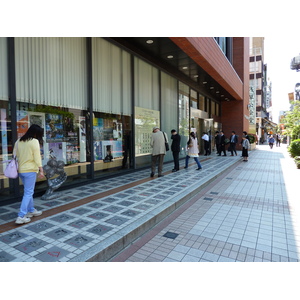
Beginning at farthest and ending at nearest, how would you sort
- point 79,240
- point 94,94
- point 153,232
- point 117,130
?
point 117,130 < point 94,94 < point 153,232 < point 79,240

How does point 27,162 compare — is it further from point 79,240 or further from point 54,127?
point 54,127

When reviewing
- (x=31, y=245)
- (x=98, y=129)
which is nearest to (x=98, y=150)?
(x=98, y=129)

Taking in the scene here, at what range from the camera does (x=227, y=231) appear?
13.1 feet

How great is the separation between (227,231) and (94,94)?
17.7ft

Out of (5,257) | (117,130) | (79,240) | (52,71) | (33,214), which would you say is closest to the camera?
(5,257)

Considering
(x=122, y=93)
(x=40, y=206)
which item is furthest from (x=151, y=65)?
(x=40, y=206)

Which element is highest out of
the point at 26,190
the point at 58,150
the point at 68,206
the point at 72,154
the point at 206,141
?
the point at 206,141

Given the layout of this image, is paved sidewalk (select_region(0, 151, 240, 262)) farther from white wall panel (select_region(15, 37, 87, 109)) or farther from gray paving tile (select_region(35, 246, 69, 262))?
white wall panel (select_region(15, 37, 87, 109))

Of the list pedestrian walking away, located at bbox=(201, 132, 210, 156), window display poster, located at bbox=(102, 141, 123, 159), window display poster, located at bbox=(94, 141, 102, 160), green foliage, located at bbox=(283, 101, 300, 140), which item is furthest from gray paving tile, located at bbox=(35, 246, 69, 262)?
green foliage, located at bbox=(283, 101, 300, 140)

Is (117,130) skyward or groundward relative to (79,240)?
skyward

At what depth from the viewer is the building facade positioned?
16.6 feet

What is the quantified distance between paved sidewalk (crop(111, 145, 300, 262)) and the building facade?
338 cm

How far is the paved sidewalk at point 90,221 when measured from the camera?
9.77ft
